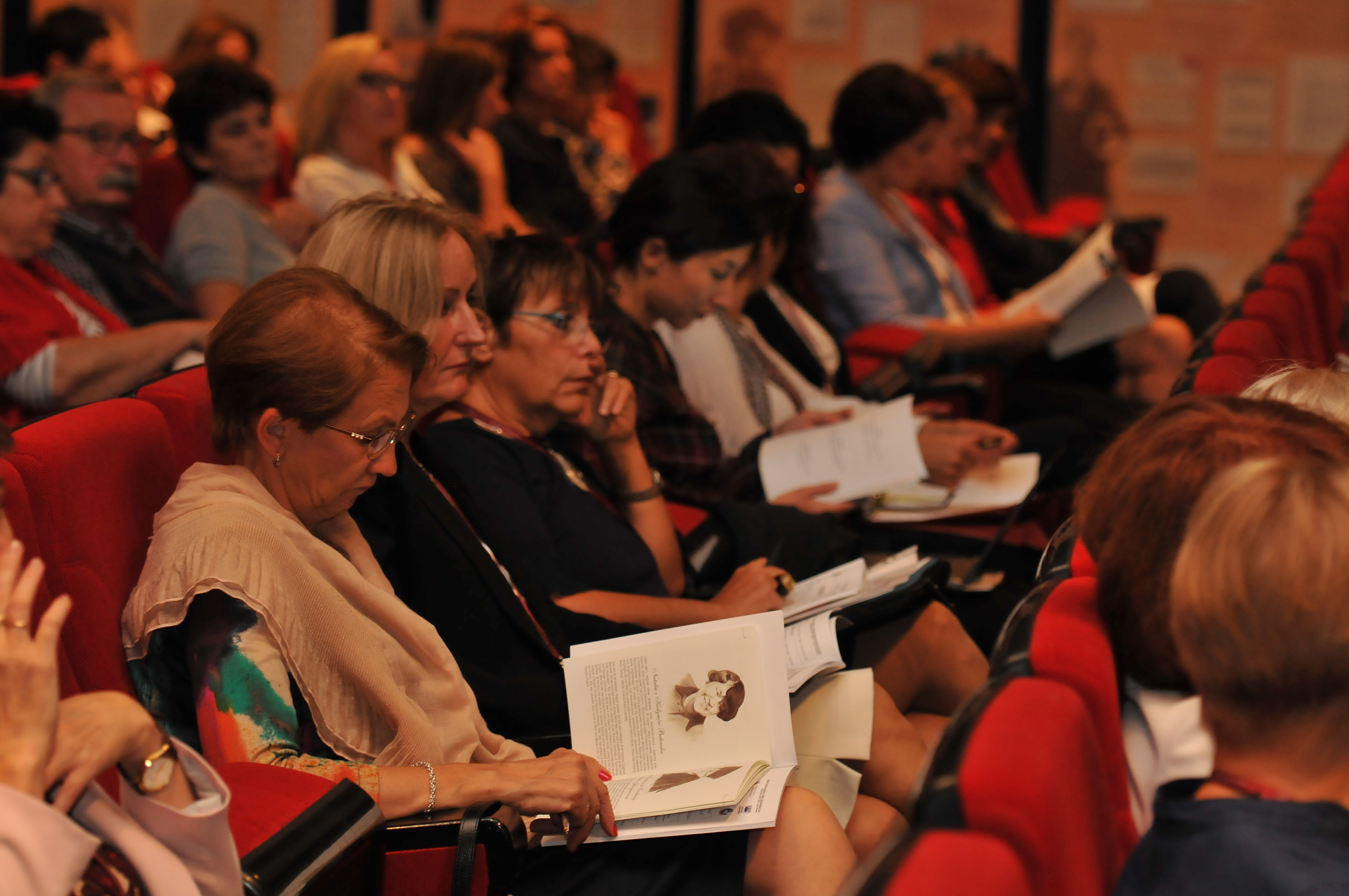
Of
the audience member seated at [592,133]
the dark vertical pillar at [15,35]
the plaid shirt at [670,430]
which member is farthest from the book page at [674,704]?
the dark vertical pillar at [15,35]

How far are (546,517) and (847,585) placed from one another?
497mm

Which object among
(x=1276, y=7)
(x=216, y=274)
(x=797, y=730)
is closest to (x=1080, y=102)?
(x=1276, y=7)

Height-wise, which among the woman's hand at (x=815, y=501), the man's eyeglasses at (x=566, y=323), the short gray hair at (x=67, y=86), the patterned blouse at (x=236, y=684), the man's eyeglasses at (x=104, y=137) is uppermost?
the short gray hair at (x=67, y=86)

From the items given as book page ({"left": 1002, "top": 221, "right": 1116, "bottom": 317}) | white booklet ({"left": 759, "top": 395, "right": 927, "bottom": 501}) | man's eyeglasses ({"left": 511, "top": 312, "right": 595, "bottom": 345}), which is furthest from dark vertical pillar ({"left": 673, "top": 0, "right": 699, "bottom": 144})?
man's eyeglasses ({"left": 511, "top": 312, "right": 595, "bottom": 345})

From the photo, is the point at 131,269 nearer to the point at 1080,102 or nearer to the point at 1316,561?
the point at 1316,561

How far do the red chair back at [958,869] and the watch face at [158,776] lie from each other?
61 centimetres

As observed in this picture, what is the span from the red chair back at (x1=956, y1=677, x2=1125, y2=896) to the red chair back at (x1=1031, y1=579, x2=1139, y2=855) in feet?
0.16

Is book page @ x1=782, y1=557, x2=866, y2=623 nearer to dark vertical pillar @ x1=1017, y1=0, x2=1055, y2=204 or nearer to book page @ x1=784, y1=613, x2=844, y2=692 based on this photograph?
book page @ x1=784, y1=613, x2=844, y2=692

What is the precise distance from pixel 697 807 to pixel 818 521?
1064mm

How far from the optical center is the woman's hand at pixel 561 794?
4.64 feet

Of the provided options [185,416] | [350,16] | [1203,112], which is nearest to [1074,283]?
[185,416]

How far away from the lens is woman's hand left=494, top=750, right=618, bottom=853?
142 centimetres

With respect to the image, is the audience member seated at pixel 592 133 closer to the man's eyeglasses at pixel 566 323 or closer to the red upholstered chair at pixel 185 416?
the man's eyeglasses at pixel 566 323

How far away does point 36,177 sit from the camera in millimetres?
2564
